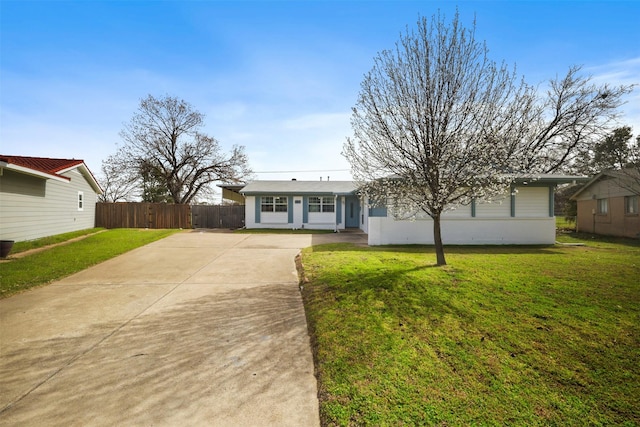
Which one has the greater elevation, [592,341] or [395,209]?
[395,209]

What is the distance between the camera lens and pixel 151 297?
18.4 feet

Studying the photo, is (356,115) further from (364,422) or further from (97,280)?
(97,280)

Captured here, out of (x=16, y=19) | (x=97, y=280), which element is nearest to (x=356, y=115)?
(x=97, y=280)

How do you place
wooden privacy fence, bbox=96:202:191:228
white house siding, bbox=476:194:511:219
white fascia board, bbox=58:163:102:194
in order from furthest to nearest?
wooden privacy fence, bbox=96:202:191:228, white fascia board, bbox=58:163:102:194, white house siding, bbox=476:194:511:219

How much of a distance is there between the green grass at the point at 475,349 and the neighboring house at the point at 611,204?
51.0 ft

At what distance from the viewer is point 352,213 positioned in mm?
22062

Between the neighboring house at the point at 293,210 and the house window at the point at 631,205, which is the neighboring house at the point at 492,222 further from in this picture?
the house window at the point at 631,205

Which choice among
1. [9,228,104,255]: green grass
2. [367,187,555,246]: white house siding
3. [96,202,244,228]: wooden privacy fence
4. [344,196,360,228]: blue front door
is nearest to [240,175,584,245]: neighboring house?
[367,187,555,246]: white house siding

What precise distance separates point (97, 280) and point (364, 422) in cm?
722

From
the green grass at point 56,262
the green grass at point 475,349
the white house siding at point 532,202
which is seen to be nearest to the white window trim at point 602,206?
the white house siding at point 532,202

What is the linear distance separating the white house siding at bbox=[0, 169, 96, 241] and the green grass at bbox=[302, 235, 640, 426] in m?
12.7

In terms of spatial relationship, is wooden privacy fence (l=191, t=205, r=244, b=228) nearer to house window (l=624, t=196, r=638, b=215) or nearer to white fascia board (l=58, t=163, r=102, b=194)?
white fascia board (l=58, t=163, r=102, b=194)

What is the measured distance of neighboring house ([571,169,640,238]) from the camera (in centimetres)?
1697

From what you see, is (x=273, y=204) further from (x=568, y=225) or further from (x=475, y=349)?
(x=568, y=225)
